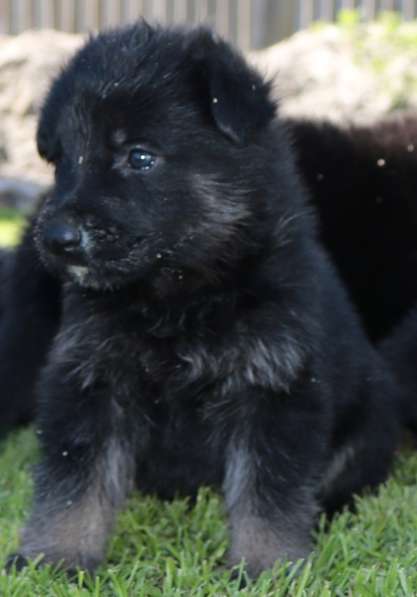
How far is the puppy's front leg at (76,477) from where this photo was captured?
12.6 ft

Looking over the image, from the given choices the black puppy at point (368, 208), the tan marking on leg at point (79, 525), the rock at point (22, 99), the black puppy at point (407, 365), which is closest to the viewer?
the tan marking on leg at point (79, 525)

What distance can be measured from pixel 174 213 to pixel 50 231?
1.31 ft

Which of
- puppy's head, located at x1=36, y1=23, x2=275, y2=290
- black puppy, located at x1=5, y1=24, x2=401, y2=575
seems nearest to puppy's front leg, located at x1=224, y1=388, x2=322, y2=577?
black puppy, located at x1=5, y1=24, x2=401, y2=575

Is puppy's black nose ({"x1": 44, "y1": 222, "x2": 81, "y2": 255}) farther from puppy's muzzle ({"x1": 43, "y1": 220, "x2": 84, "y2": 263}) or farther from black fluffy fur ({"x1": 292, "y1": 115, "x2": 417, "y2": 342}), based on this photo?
black fluffy fur ({"x1": 292, "y1": 115, "x2": 417, "y2": 342})

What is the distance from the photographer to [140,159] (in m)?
3.73

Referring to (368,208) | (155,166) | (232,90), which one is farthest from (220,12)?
(155,166)

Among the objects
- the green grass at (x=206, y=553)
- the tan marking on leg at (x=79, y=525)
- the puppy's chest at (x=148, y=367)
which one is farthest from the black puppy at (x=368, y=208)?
the tan marking on leg at (x=79, y=525)

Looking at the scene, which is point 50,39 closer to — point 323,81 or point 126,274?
point 323,81

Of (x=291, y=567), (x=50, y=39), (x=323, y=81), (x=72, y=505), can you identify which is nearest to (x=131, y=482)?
(x=72, y=505)

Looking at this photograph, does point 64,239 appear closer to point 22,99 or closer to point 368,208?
point 368,208

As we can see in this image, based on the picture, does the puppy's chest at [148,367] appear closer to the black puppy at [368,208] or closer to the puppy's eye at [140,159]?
the puppy's eye at [140,159]

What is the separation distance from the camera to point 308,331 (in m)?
3.97

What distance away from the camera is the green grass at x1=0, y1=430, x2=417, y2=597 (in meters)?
3.58

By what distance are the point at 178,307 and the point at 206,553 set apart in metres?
0.83
